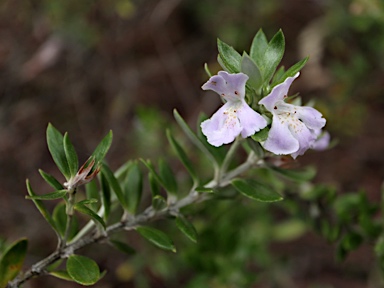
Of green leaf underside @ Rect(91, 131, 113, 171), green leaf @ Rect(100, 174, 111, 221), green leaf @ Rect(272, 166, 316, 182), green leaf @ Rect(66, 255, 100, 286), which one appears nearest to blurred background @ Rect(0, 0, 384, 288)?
green leaf @ Rect(272, 166, 316, 182)

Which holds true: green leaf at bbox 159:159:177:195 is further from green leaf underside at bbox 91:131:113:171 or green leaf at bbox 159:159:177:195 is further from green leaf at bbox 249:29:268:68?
green leaf at bbox 249:29:268:68

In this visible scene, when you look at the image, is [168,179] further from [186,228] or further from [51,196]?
[51,196]

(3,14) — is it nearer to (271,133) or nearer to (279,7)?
(279,7)

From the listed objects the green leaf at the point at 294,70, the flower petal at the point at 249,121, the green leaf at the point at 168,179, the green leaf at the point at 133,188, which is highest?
the green leaf at the point at 294,70

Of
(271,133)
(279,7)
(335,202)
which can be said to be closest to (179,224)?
(271,133)

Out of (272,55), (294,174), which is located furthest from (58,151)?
(294,174)

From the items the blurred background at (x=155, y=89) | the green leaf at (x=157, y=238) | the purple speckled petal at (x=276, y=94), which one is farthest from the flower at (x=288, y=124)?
the blurred background at (x=155, y=89)

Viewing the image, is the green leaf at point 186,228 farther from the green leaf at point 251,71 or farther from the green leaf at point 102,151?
the green leaf at point 251,71
